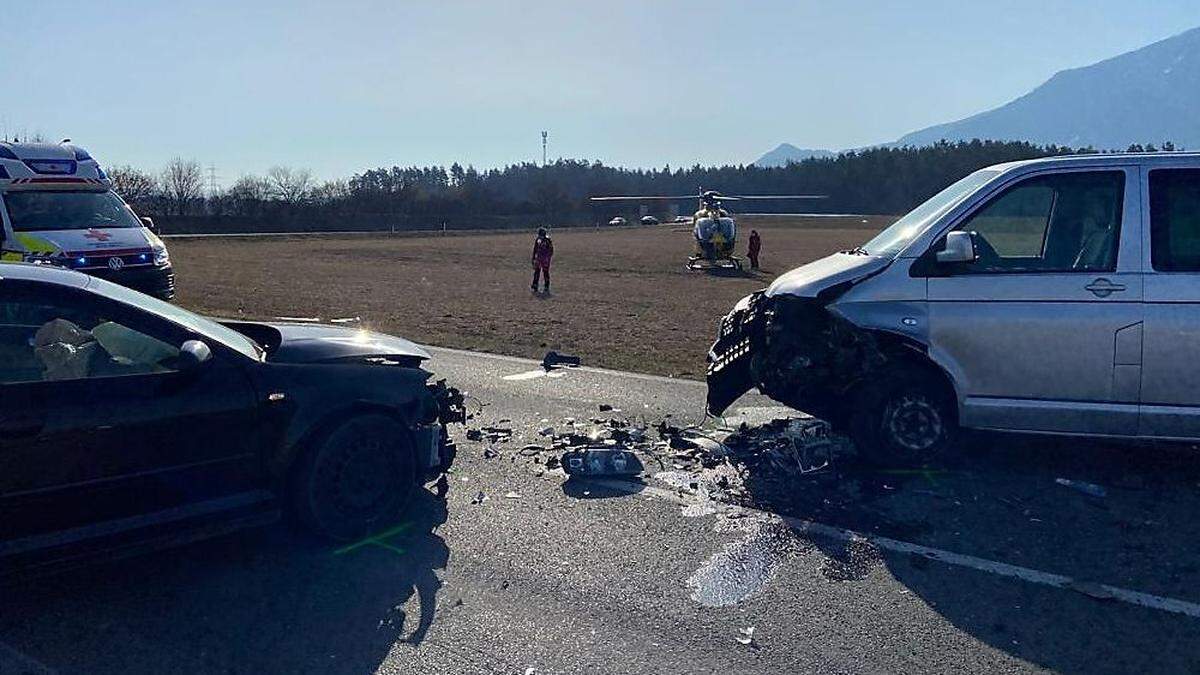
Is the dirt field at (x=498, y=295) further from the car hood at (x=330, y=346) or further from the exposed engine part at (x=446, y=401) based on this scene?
the car hood at (x=330, y=346)

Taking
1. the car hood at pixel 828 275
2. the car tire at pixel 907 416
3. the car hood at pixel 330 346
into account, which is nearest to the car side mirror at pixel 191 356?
the car hood at pixel 330 346

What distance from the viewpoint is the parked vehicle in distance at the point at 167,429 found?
12.5ft

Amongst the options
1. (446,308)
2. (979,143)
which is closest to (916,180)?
(979,143)

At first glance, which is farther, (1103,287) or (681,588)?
(1103,287)

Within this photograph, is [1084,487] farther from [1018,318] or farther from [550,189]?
[550,189]

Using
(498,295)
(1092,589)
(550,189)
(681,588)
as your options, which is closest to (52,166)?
(498,295)

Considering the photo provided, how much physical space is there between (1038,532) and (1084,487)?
958 mm

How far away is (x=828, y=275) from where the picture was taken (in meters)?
6.12

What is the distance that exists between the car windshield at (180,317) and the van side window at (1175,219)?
5.60 meters

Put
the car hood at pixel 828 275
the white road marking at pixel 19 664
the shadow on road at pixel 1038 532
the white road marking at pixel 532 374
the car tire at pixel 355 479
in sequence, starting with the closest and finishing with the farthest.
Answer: the white road marking at pixel 19 664
the shadow on road at pixel 1038 532
the car tire at pixel 355 479
the car hood at pixel 828 275
the white road marking at pixel 532 374

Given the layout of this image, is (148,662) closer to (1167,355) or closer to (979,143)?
(1167,355)

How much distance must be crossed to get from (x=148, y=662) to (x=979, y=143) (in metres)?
126

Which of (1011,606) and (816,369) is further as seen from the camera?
(816,369)

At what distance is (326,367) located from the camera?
15.9 ft
